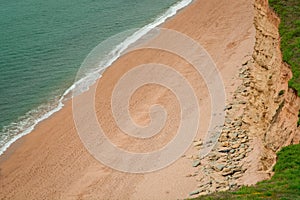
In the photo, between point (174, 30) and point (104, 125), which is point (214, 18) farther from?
point (104, 125)

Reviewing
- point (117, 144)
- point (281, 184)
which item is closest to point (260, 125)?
point (281, 184)

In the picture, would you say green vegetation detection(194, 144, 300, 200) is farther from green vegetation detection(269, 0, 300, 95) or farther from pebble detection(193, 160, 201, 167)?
pebble detection(193, 160, 201, 167)

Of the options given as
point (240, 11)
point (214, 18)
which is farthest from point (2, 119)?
point (240, 11)

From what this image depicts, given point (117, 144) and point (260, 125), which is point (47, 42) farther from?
point (260, 125)

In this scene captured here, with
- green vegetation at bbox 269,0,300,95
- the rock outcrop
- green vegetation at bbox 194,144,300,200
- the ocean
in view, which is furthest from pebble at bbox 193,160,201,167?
the ocean

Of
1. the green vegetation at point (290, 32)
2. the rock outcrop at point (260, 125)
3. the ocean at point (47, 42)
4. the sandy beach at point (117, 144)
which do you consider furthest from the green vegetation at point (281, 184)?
the ocean at point (47, 42)

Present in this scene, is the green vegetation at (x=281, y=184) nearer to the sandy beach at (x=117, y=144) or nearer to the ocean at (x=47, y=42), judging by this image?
the sandy beach at (x=117, y=144)
